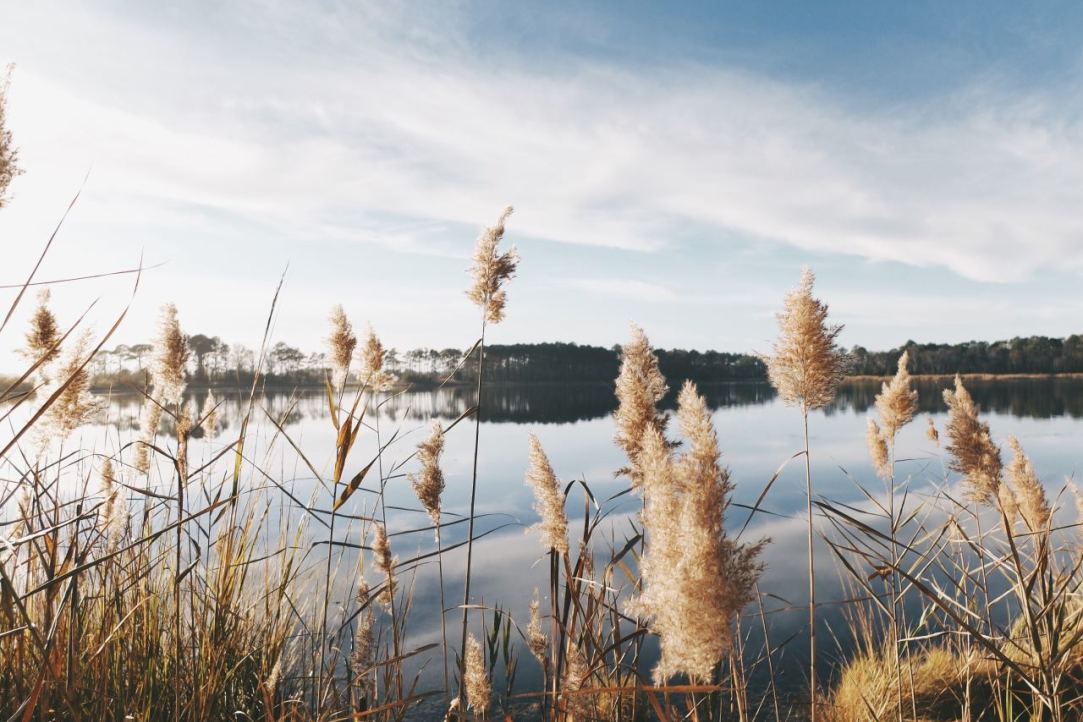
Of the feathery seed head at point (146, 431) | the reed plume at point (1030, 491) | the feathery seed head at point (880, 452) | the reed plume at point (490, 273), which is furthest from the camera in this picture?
the feathery seed head at point (880, 452)

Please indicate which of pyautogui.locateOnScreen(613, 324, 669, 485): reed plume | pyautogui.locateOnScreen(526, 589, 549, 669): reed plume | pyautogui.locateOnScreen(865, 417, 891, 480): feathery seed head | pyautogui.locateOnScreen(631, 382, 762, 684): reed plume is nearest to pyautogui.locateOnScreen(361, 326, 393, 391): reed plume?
pyautogui.locateOnScreen(613, 324, 669, 485): reed plume

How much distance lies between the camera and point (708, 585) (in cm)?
166

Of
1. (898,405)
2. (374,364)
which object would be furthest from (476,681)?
(898,405)

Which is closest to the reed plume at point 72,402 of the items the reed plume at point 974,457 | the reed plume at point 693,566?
the reed plume at point 693,566

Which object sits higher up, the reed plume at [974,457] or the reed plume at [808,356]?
the reed plume at [808,356]

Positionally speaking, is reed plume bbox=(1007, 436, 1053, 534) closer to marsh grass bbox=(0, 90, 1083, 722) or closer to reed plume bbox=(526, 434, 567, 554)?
marsh grass bbox=(0, 90, 1083, 722)

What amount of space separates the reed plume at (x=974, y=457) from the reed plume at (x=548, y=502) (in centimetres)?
240

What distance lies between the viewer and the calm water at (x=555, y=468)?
6324mm

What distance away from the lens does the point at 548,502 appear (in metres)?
2.34

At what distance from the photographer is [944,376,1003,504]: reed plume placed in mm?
3424

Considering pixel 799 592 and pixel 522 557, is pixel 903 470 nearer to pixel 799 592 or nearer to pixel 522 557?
pixel 799 592

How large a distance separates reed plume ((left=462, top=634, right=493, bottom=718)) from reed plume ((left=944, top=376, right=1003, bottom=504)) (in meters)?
2.77

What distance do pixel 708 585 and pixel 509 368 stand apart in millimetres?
92428

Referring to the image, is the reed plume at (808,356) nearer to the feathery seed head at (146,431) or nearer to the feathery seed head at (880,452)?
the feathery seed head at (880,452)
